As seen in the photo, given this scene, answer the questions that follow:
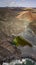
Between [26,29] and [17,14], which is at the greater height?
[17,14]

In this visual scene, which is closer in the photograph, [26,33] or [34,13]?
[26,33]

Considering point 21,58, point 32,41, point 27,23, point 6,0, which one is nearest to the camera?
point 21,58

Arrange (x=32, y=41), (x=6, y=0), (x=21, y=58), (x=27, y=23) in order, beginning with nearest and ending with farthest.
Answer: (x=21, y=58) < (x=32, y=41) < (x=27, y=23) < (x=6, y=0)

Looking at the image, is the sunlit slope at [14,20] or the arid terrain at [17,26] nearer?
the arid terrain at [17,26]

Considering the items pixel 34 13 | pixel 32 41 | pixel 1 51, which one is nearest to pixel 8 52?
pixel 1 51

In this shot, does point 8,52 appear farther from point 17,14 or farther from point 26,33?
point 17,14

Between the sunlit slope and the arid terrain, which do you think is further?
the sunlit slope

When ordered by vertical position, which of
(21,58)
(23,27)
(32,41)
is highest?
(23,27)
